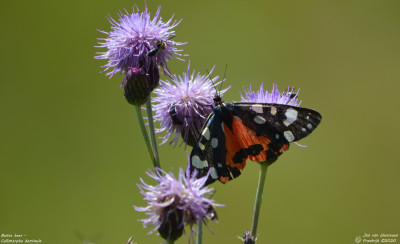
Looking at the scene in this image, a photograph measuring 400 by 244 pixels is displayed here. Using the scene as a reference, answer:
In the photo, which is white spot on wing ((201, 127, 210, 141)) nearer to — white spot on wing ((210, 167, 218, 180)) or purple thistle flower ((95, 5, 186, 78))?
white spot on wing ((210, 167, 218, 180))

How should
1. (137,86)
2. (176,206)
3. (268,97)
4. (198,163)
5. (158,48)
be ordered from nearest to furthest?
(176,206) < (198,163) < (137,86) < (158,48) < (268,97)

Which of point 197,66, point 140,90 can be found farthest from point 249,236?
point 197,66

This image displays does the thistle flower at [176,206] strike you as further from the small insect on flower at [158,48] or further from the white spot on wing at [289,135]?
the small insect on flower at [158,48]

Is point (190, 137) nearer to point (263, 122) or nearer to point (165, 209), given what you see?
point (263, 122)

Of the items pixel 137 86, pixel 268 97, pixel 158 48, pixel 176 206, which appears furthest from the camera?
pixel 268 97

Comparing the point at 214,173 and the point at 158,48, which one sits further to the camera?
the point at 158,48

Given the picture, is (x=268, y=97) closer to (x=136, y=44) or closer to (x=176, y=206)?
(x=136, y=44)

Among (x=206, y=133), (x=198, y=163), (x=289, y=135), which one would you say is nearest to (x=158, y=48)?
(x=206, y=133)
